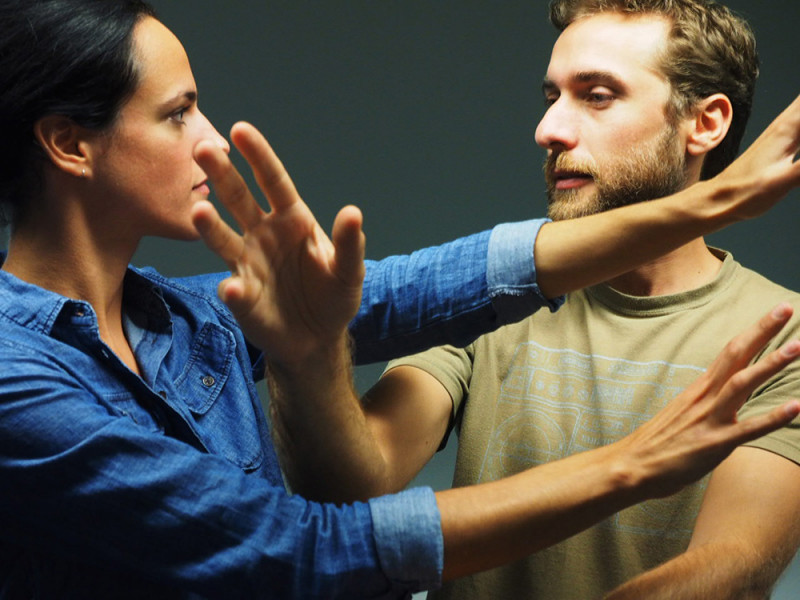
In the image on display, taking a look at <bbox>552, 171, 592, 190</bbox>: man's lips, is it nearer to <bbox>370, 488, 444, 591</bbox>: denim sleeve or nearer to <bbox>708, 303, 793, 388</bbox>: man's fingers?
<bbox>708, 303, 793, 388</bbox>: man's fingers

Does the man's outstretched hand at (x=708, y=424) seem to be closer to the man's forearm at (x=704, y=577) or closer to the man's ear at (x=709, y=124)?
the man's forearm at (x=704, y=577)

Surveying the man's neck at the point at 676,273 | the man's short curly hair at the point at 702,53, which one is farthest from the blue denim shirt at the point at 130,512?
the man's short curly hair at the point at 702,53

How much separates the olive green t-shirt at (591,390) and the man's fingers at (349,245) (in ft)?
1.56

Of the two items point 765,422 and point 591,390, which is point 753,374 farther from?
point 591,390

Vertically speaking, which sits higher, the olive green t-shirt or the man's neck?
the man's neck

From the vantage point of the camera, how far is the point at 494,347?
1682 mm

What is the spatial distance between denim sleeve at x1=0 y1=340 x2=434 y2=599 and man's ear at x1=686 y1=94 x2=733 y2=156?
0.94m

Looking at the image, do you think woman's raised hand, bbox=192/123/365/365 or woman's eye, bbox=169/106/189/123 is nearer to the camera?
woman's raised hand, bbox=192/123/365/365

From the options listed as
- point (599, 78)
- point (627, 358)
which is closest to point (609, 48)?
point (599, 78)

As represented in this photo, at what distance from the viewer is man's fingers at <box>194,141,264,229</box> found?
1.12 meters

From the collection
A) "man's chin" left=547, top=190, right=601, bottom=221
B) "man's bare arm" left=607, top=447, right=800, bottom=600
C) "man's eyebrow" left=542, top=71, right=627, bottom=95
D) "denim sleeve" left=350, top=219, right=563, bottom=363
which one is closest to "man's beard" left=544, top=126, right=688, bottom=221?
"man's chin" left=547, top=190, right=601, bottom=221

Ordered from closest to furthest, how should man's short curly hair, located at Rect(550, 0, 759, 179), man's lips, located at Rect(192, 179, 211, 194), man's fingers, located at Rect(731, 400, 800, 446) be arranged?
man's fingers, located at Rect(731, 400, 800, 446)
man's lips, located at Rect(192, 179, 211, 194)
man's short curly hair, located at Rect(550, 0, 759, 179)

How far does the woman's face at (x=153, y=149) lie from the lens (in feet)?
4.16

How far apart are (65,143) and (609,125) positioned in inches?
34.3
